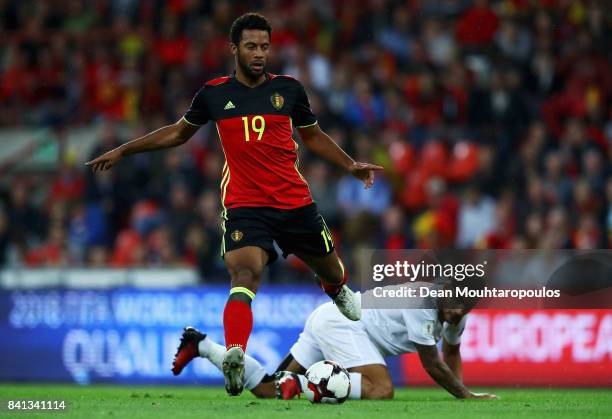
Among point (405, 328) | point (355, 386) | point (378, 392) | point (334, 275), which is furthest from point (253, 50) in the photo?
point (378, 392)

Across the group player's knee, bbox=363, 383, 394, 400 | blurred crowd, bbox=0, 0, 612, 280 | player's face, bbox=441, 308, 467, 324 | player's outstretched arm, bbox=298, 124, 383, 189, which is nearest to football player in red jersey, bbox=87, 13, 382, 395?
player's outstretched arm, bbox=298, 124, 383, 189

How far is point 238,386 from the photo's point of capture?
27.9 ft

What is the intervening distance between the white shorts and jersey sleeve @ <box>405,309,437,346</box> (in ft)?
2.06

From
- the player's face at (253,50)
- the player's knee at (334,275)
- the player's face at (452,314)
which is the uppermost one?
the player's face at (253,50)

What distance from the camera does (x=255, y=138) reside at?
9320 mm

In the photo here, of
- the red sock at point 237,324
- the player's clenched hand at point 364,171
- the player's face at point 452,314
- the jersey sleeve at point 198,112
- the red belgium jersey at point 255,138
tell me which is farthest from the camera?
the player's face at point 452,314

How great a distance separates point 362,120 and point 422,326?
330 inches

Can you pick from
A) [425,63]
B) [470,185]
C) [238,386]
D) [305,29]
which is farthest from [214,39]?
[238,386]

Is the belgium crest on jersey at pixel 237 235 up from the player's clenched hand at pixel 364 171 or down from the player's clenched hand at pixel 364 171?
down

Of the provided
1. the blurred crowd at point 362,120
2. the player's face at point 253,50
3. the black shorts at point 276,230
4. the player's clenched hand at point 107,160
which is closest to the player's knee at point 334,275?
the black shorts at point 276,230

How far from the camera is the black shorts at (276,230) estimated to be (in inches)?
361

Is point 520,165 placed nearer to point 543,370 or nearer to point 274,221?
point 543,370

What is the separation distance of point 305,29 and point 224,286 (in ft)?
19.7

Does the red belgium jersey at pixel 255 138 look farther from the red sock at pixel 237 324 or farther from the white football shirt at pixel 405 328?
the white football shirt at pixel 405 328
